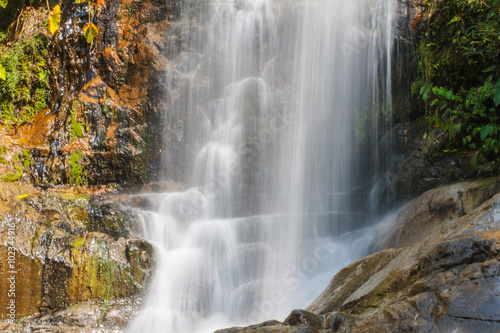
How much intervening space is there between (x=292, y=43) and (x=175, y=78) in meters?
2.64

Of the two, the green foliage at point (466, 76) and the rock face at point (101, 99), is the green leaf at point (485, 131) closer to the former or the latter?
the green foliage at point (466, 76)

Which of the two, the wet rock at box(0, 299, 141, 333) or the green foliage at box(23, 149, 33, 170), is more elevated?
the green foliage at box(23, 149, 33, 170)

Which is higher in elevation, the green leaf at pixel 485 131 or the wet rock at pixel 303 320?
the green leaf at pixel 485 131

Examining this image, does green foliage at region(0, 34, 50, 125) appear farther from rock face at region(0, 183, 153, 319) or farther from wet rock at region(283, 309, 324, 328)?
wet rock at region(283, 309, 324, 328)

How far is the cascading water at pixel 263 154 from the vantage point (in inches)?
245

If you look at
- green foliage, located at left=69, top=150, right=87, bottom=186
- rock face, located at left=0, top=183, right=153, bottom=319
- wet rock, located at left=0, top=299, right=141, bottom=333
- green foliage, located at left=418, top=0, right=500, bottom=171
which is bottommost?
wet rock, located at left=0, top=299, right=141, bottom=333

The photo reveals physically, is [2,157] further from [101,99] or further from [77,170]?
[101,99]

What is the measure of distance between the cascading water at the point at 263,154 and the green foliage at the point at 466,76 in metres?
1.24

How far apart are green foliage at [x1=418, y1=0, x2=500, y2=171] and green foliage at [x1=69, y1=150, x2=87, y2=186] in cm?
625

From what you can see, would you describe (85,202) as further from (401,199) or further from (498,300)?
(498,300)

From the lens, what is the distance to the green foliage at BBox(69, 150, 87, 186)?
7914mm

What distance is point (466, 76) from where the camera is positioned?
5977 millimetres

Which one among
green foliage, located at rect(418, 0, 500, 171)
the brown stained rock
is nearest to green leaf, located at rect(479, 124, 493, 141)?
green foliage, located at rect(418, 0, 500, 171)

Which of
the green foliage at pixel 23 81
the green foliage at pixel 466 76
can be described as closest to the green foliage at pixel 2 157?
the green foliage at pixel 23 81
